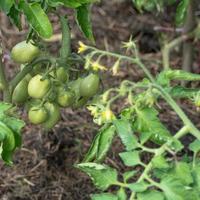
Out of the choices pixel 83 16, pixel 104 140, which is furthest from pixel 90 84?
pixel 104 140

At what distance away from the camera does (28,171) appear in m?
2.47

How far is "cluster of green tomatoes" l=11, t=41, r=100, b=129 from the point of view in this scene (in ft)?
5.53

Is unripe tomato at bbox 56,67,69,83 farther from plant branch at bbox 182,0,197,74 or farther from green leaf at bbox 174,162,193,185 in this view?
plant branch at bbox 182,0,197,74

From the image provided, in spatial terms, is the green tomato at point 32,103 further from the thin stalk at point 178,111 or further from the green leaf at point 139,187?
the green leaf at point 139,187

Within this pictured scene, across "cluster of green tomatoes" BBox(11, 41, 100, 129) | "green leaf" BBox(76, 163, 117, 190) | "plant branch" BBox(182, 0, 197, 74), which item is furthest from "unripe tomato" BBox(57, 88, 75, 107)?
"plant branch" BBox(182, 0, 197, 74)

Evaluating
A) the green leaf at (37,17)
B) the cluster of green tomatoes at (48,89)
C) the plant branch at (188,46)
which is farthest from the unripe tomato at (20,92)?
the plant branch at (188,46)

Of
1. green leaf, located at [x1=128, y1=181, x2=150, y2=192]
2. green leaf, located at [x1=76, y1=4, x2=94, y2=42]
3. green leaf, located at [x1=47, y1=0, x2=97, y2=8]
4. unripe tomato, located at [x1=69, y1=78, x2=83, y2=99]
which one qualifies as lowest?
green leaf, located at [x1=128, y1=181, x2=150, y2=192]

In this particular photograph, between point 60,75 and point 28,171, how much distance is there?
0.84 metres

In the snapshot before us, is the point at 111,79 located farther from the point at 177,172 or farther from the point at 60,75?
the point at 177,172

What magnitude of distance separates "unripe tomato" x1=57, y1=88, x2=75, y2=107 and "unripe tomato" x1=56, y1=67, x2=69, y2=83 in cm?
3

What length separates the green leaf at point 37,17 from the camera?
1533mm

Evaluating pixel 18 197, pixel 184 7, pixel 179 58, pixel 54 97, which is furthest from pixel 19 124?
pixel 179 58

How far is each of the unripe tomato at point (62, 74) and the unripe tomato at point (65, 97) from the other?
3 centimetres

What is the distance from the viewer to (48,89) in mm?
1701
